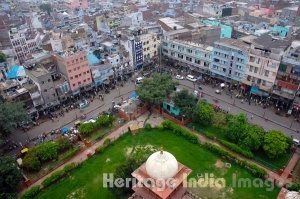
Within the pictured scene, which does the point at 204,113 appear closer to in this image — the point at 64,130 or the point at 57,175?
the point at 64,130

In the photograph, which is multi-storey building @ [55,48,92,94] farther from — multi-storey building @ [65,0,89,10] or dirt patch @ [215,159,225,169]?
multi-storey building @ [65,0,89,10]

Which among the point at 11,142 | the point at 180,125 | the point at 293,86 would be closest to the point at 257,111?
the point at 293,86

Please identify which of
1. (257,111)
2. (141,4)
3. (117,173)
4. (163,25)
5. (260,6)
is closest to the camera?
(117,173)

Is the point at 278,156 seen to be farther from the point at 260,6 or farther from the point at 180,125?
the point at 260,6

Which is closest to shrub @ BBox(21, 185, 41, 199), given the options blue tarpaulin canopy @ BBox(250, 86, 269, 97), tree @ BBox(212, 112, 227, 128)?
tree @ BBox(212, 112, 227, 128)

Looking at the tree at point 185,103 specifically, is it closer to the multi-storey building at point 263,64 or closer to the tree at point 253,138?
the tree at point 253,138

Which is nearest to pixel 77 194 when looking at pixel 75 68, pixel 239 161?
pixel 239 161
